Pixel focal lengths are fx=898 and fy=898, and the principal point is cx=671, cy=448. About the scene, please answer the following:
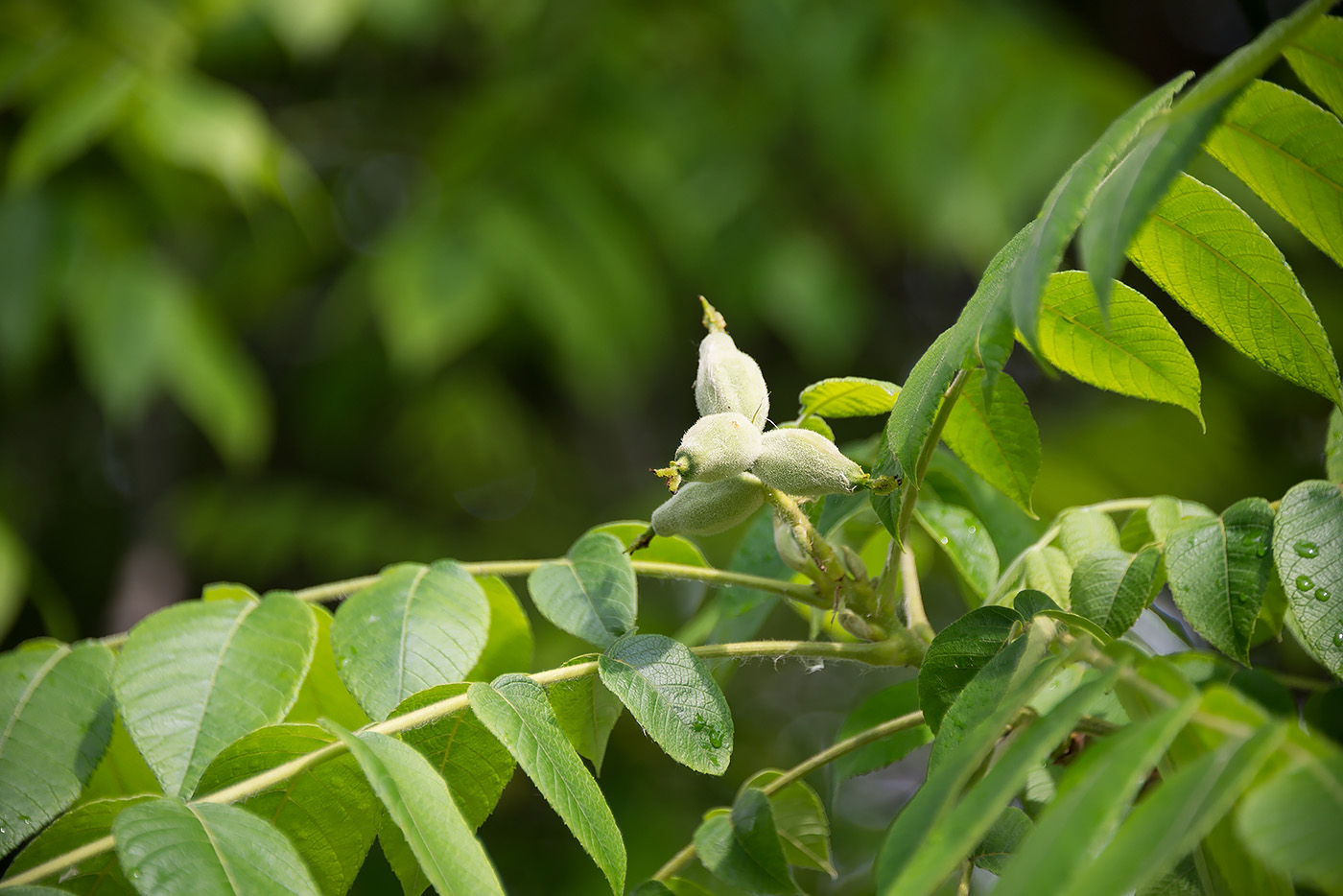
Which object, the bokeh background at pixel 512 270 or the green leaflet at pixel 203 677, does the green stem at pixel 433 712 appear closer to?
the green leaflet at pixel 203 677

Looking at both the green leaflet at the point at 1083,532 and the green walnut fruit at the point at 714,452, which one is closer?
the green walnut fruit at the point at 714,452

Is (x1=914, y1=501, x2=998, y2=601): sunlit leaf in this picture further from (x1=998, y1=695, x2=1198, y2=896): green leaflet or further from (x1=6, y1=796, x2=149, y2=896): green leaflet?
(x1=6, y1=796, x2=149, y2=896): green leaflet

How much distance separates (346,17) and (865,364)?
238 cm

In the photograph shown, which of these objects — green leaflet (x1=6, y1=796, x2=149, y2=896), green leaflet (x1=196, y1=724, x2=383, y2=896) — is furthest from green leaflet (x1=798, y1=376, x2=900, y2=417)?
green leaflet (x1=6, y1=796, x2=149, y2=896)

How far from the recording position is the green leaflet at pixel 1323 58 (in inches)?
23.6

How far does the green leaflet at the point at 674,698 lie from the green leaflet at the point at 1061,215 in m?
0.33

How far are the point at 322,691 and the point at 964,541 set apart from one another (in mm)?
677

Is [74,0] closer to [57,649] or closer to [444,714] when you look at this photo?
[57,649]

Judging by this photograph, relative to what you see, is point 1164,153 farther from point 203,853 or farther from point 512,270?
point 512,270

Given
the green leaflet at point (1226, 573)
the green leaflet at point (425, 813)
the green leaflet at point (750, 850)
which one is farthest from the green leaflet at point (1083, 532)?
the green leaflet at point (425, 813)

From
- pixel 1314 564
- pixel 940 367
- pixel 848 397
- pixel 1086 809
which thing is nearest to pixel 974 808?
pixel 1086 809

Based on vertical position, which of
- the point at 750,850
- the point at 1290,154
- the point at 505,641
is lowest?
the point at 750,850

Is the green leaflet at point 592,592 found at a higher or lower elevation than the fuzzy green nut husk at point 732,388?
lower

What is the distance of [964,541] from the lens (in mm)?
973
